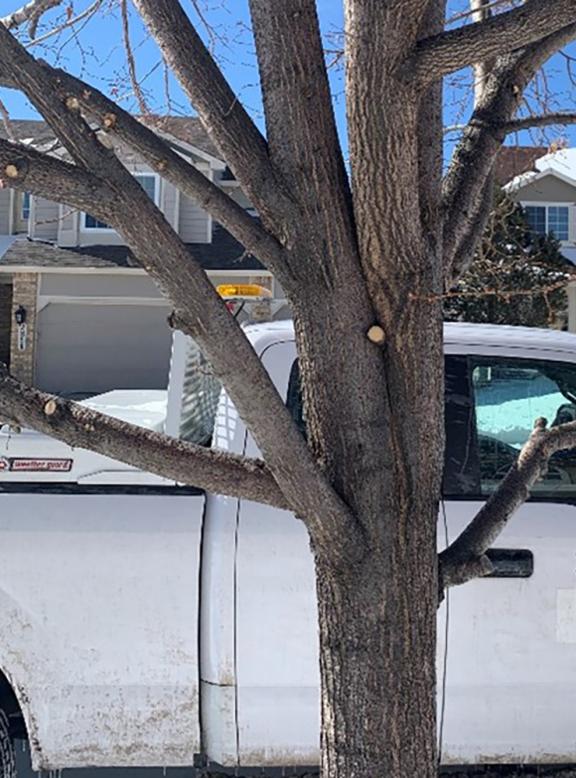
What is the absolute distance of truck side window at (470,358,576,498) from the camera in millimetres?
3166

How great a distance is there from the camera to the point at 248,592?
2.94 metres

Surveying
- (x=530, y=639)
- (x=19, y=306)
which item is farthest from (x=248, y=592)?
(x=19, y=306)

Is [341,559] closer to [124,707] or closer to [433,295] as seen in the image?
[433,295]

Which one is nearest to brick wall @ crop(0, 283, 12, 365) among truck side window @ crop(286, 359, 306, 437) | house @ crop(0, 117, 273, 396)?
house @ crop(0, 117, 273, 396)

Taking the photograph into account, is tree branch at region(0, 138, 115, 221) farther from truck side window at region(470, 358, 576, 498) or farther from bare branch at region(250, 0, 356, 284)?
truck side window at region(470, 358, 576, 498)

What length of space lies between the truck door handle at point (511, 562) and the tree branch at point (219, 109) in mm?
1527

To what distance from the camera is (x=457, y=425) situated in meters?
3.14

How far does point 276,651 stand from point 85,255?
14.4 meters

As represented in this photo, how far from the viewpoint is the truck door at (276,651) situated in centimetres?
293

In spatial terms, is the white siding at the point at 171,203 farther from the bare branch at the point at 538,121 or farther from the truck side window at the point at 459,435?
the bare branch at the point at 538,121

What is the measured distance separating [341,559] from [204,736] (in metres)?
1.40

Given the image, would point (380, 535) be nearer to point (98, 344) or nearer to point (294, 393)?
point (294, 393)

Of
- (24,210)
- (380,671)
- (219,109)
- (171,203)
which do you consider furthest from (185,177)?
(24,210)

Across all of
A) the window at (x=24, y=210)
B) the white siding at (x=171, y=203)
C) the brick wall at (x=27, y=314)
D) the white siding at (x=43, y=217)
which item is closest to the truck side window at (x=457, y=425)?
the white siding at (x=43, y=217)
